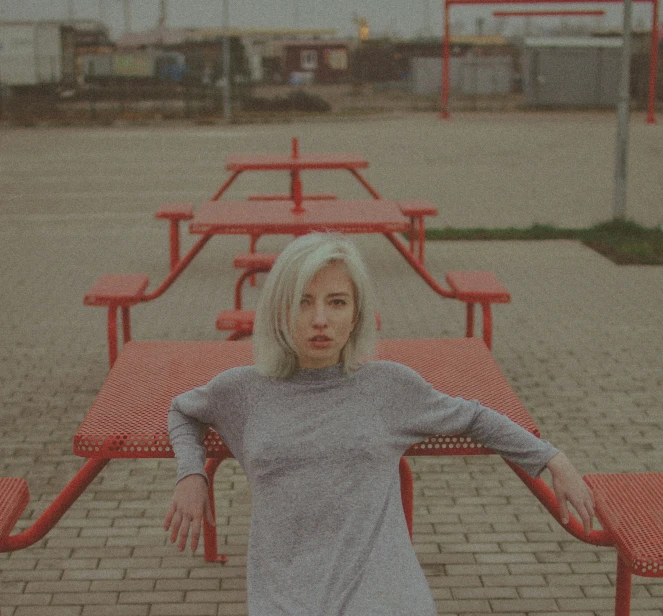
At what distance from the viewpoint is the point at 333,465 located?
2.39 m

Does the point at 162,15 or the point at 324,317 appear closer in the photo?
the point at 324,317

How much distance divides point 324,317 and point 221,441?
0.50 metres

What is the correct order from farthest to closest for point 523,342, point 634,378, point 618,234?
point 618,234, point 523,342, point 634,378

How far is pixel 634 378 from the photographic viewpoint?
6.12 metres

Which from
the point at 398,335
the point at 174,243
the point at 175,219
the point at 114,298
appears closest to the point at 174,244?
the point at 174,243

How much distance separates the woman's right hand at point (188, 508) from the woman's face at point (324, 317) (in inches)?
14.9

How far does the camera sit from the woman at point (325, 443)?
2324 millimetres

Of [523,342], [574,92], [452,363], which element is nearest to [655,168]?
[523,342]

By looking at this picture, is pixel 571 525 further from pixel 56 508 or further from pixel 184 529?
pixel 56 508

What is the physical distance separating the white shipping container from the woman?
4191 centimetres

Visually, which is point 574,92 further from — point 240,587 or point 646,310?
point 240,587

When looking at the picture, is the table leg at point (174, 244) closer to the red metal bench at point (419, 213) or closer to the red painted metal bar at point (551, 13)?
the red metal bench at point (419, 213)

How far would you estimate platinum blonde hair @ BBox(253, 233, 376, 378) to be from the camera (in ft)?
7.90

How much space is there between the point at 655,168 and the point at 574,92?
22.5 metres
